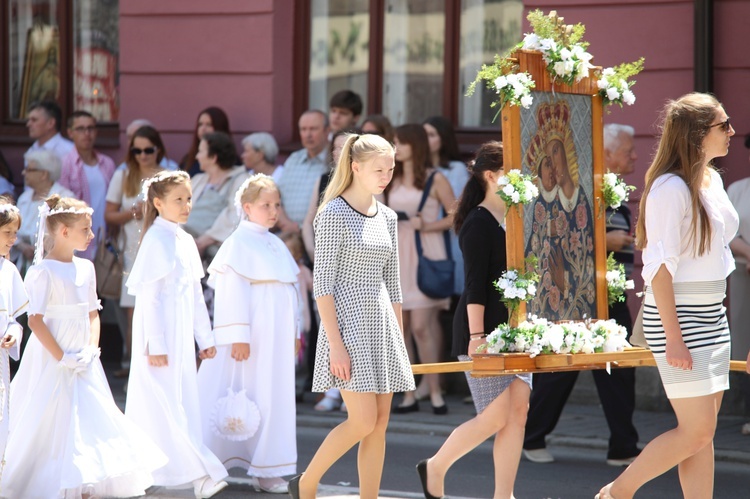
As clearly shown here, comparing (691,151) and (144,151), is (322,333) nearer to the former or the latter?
(691,151)

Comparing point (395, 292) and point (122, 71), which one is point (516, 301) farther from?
point (122, 71)

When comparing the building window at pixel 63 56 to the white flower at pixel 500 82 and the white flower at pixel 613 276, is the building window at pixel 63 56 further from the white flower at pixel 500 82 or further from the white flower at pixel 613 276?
the white flower at pixel 500 82

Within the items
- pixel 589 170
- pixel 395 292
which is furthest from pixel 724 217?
pixel 395 292

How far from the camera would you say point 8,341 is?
264 inches

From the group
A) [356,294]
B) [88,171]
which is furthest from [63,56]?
[356,294]

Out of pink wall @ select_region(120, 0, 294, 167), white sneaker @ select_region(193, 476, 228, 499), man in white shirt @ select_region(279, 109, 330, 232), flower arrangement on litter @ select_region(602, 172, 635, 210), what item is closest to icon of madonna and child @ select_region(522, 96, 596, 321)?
flower arrangement on litter @ select_region(602, 172, 635, 210)

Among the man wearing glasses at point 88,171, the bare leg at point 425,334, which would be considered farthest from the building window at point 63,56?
the bare leg at point 425,334

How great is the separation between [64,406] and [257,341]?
4.03ft

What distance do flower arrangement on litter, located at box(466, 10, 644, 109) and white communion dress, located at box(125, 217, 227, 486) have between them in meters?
2.27

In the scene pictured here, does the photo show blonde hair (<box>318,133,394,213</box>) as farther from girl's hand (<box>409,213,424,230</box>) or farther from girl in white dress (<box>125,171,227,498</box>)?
girl's hand (<box>409,213,424,230</box>)

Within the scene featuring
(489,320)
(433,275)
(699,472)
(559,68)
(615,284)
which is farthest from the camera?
(433,275)

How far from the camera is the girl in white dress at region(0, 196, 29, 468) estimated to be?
666 centimetres

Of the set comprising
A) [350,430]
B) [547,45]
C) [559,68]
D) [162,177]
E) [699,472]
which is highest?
[547,45]

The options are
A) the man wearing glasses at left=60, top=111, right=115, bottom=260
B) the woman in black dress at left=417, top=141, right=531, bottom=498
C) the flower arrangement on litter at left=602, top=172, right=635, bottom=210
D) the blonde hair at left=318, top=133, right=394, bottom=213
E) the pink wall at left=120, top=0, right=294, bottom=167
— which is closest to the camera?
the blonde hair at left=318, top=133, right=394, bottom=213
